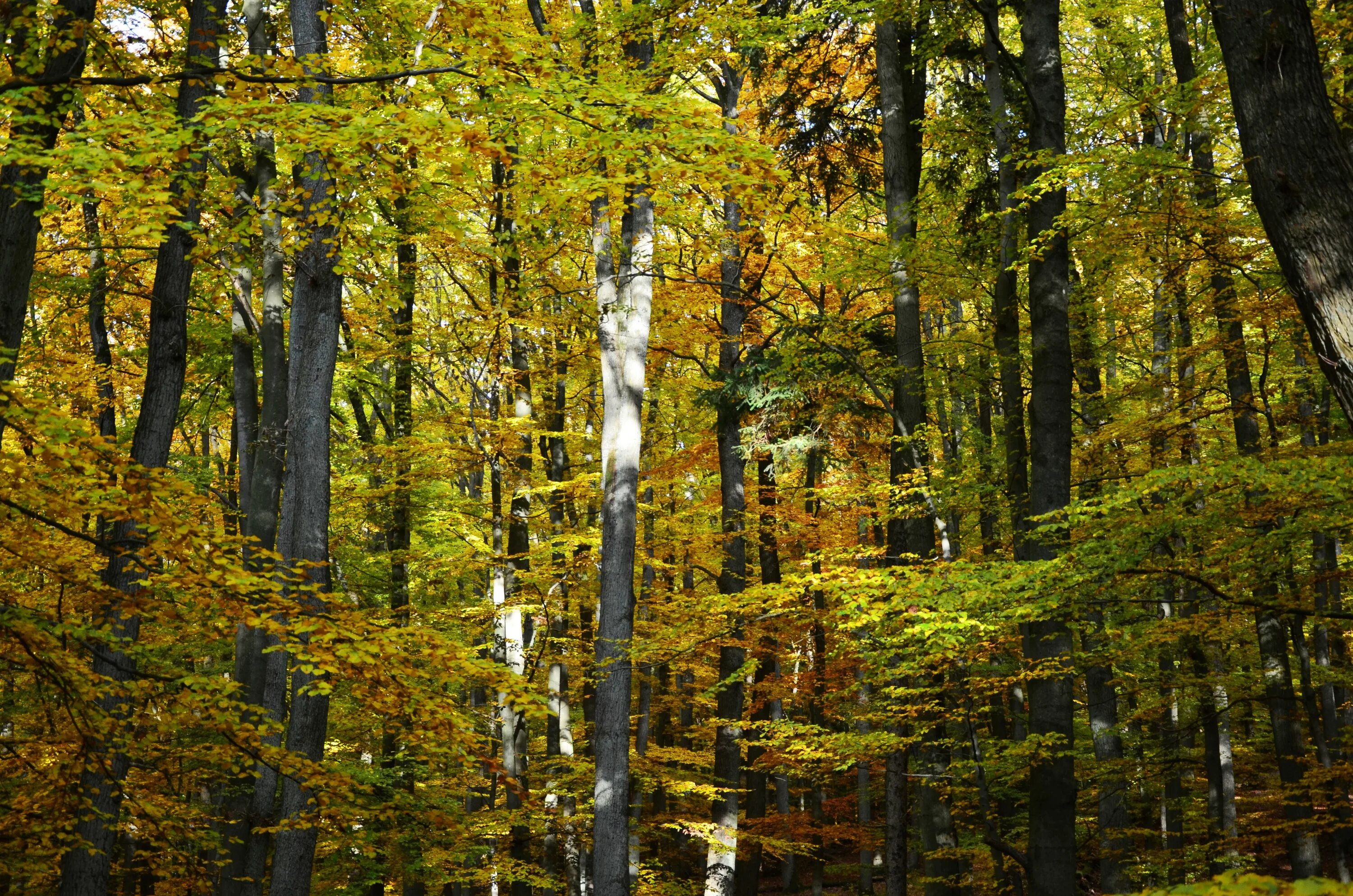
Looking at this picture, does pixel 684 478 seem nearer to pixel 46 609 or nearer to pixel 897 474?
pixel 897 474

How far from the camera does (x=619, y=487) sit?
928cm

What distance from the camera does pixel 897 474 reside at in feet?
33.9

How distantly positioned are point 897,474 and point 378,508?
32.4 ft

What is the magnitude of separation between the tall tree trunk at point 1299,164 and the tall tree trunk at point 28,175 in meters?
6.19

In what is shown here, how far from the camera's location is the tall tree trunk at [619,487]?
8492 millimetres

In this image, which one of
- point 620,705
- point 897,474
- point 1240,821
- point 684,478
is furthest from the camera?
point 684,478

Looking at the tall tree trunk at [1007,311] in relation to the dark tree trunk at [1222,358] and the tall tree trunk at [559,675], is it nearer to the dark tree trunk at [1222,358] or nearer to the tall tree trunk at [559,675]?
the dark tree trunk at [1222,358]

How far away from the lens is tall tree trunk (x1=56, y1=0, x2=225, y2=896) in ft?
24.6

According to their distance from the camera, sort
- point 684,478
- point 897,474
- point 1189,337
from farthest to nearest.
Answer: point 684,478
point 1189,337
point 897,474

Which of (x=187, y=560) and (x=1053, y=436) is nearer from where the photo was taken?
(x=187, y=560)

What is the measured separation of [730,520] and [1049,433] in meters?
6.66

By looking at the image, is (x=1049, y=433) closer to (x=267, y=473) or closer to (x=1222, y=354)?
(x=1222, y=354)

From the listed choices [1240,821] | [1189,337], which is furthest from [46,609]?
[1240,821]

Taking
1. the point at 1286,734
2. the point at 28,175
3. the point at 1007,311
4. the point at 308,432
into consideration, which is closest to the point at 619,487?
the point at 308,432
